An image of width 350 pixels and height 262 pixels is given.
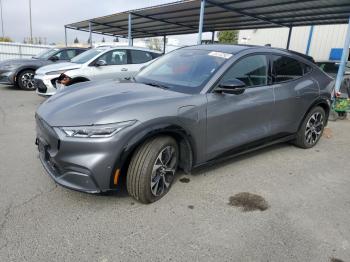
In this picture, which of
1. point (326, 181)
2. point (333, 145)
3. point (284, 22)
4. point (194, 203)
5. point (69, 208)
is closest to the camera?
point (69, 208)

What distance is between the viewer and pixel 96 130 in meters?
2.48

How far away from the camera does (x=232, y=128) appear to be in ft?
11.2

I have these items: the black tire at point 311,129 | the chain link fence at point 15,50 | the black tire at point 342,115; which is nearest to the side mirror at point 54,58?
the black tire at point 311,129

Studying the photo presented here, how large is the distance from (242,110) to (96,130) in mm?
1809

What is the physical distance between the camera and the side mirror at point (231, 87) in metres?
3.11

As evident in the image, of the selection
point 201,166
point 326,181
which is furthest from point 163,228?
point 326,181

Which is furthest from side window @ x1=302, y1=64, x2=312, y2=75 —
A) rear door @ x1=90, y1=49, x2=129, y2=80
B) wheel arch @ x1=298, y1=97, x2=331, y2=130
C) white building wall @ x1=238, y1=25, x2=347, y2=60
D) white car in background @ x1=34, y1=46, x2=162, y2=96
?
white building wall @ x1=238, y1=25, x2=347, y2=60

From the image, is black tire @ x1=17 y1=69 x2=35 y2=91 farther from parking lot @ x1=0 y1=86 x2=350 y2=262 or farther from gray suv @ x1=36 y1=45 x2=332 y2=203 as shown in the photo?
gray suv @ x1=36 y1=45 x2=332 y2=203

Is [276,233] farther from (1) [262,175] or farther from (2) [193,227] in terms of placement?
(1) [262,175]

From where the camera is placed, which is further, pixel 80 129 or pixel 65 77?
pixel 65 77

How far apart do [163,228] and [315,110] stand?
138 inches

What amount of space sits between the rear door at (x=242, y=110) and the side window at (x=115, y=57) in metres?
4.83

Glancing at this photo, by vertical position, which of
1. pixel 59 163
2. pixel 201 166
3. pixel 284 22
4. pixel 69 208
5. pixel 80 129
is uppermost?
pixel 284 22

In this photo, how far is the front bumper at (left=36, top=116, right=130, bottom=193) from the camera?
248 centimetres
